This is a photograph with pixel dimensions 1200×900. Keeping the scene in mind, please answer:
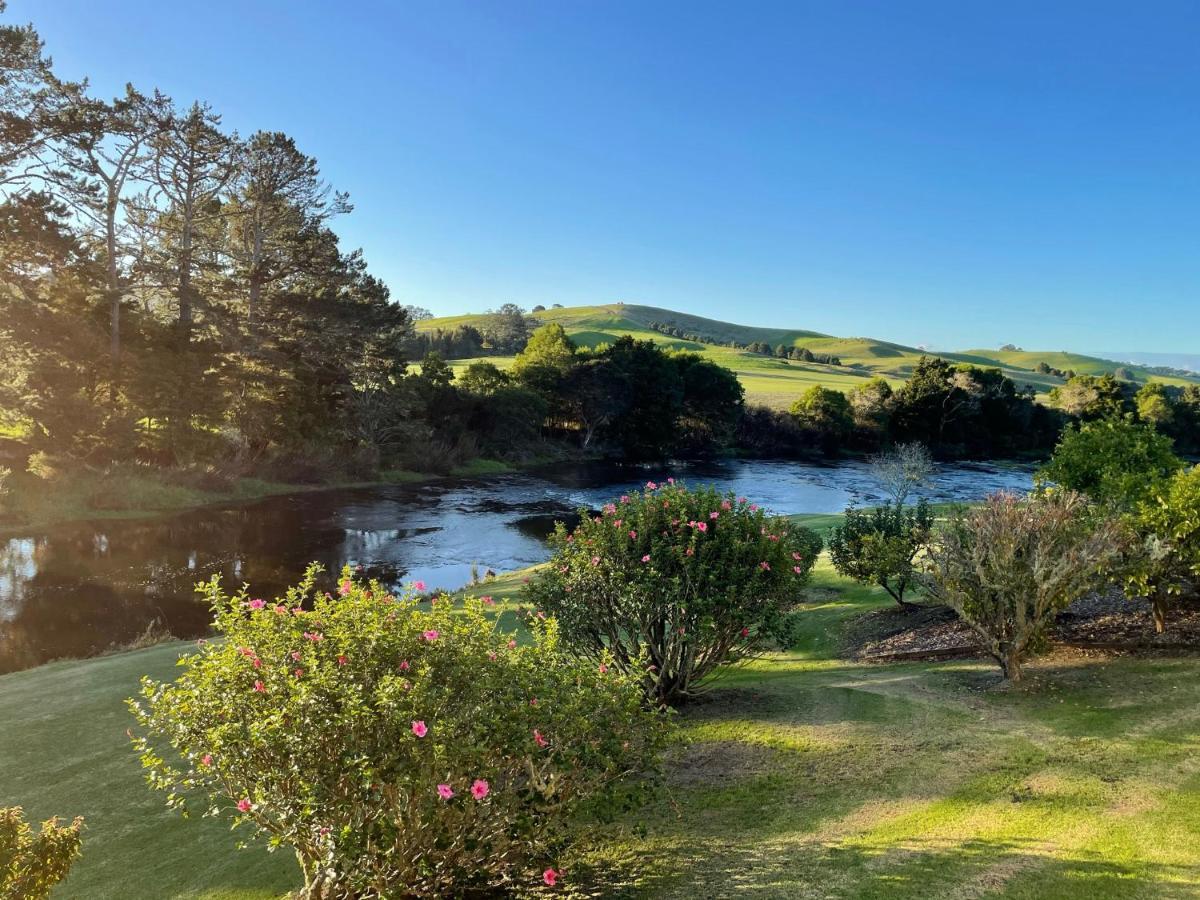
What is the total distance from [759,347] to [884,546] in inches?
5912

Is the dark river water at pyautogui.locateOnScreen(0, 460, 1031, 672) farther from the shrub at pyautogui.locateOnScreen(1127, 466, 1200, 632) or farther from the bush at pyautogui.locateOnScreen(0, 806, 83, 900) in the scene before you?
the shrub at pyautogui.locateOnScreen(1127, 466, 1200, 632)

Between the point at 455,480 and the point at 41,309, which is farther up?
the point at 41,309

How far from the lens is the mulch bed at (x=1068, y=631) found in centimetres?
1091

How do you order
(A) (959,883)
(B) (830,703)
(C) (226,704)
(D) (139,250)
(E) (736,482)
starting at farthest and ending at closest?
(E) (736,482) < (D) (139,250) < (B) (830,703) < (A) (959,883) < (C) (226,704)

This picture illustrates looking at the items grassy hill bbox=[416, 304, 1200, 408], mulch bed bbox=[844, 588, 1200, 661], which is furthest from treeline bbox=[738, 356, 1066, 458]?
mulch bed bbox=[844, 588, 1200, 661]

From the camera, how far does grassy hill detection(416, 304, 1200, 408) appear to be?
110m

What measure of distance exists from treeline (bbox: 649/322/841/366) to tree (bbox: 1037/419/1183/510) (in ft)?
442

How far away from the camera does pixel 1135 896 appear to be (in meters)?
5.12

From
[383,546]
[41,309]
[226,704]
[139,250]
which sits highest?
[139,250]

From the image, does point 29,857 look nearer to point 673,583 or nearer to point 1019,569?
point 673,583

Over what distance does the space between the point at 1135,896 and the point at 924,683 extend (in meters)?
5.72

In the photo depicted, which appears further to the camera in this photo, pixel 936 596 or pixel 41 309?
pixel 41 309

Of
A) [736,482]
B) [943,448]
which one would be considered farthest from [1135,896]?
[943,448]

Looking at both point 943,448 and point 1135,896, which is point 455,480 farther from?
point 943,448
